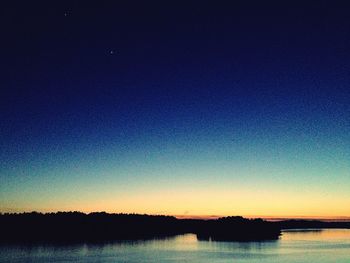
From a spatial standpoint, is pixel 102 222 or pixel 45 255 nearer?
pixel 45 255

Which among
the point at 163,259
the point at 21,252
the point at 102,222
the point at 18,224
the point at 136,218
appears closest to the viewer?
the point at 163,259

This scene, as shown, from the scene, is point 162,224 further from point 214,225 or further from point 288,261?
point 288,261

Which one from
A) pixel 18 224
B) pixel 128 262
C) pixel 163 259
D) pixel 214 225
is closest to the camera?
pixel 128 262

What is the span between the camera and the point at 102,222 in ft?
510

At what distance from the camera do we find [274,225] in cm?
13838

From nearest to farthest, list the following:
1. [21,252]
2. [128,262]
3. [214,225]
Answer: [128,262] < [21,252] < [214,225]

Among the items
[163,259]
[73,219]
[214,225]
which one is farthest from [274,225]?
[163,259]

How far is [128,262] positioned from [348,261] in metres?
32.5

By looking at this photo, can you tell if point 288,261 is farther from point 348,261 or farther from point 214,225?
point 214,225

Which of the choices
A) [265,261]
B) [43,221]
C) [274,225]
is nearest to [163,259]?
[265,261]

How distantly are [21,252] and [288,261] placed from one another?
43.5 m

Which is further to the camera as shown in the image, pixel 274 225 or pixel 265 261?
pixel 274 225

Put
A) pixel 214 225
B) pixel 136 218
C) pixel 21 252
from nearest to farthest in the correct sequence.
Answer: pixel 21 252 → pixel 214 225 → pixel 136 218

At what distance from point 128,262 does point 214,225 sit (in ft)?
291
